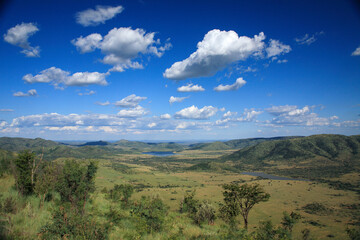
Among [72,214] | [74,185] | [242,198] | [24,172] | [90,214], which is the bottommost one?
[242,198]

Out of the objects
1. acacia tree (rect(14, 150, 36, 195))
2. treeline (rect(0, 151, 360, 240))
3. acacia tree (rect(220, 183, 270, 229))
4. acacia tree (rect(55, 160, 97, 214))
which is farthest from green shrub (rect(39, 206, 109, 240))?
acacia tree (rect(220, 183, 270, 229))

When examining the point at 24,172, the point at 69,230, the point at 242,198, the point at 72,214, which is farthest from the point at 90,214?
the point at 242,198

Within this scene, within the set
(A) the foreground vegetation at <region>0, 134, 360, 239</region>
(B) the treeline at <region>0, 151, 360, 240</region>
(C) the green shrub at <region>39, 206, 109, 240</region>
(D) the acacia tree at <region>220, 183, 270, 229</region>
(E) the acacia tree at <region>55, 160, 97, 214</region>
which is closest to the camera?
(C) the green shrub at <region>39, 206, 109, 240</region>

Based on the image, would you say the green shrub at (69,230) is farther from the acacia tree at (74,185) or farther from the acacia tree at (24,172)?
the acacia tree at (74,185)

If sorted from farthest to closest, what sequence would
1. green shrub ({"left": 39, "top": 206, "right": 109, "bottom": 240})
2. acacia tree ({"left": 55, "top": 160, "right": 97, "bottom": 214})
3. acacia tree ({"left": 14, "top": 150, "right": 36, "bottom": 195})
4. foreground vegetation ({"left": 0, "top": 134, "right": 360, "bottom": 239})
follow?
acacia tree ({"left": 55, "top": 160, "right": 97, "bottom": 214})
acacia tree ({"left": 14, "top": 150, "right": 36, "bottom": 195})
foreground vegetation ({"left": 0, "top": 134, "right": 360, "bottom": 239})
green shrub ({"left": 39, "top": 206, "right": 109, "bottom": 240})

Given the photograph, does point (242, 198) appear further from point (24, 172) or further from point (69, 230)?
point (69, 230)

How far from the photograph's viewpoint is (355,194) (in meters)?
105

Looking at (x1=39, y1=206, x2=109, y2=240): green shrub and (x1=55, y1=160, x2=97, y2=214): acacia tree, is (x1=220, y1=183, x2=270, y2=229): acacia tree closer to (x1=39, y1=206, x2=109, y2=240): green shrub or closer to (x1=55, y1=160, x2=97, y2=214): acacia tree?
(x1=55, y1=160, x2=97, y2=214): acacia tree

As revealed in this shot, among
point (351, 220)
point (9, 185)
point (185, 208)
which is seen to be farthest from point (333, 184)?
point (9, 185)

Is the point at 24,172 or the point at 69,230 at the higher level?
the point at 24,172

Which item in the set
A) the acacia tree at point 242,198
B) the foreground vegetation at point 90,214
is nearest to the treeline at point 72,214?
the foreground vegetation at point 90,214

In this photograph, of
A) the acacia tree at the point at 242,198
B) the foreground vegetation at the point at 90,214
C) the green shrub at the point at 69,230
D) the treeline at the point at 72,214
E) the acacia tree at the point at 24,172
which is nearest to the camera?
the green shrub at the point at 69,230

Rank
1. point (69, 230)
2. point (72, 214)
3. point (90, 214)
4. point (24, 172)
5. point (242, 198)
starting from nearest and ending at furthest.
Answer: point (69, 230) < point (72, 214) < point (90, 214) < point (24, 172) < point (242, 198)

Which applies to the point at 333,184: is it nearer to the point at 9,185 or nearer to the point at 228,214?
the point at 228,214
